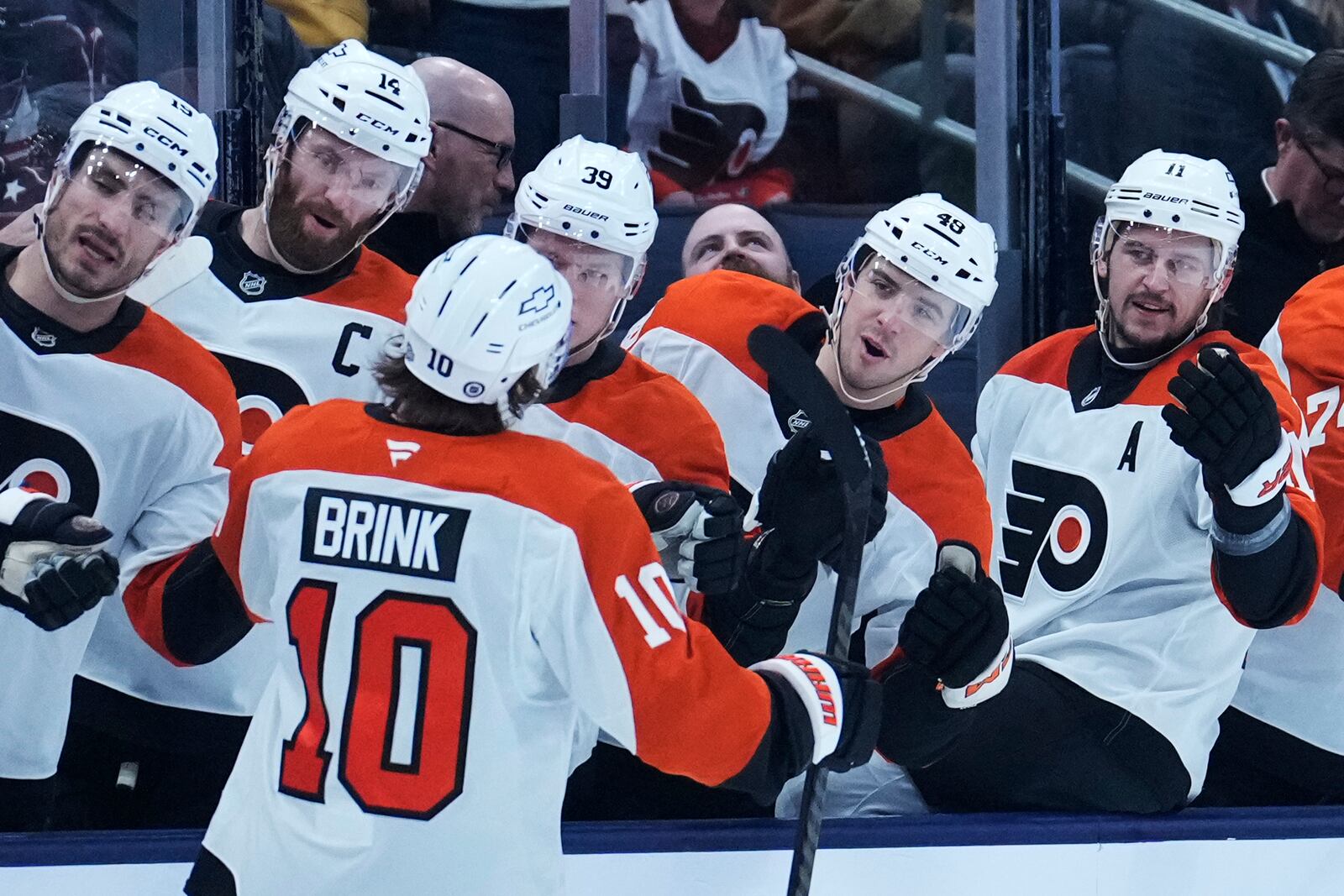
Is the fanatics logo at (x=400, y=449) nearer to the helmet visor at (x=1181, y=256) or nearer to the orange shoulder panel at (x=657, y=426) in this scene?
the orange shoulder panel at (x=657, y=426)

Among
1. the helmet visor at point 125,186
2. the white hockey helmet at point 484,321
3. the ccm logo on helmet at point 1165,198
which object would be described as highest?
the white hockey helmet at point 484,321

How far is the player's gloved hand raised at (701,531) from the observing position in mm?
2018

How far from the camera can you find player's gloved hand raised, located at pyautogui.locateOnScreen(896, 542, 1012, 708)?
209 centimetres

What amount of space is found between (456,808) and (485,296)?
1.79 ft

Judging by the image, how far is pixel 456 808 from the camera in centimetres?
163

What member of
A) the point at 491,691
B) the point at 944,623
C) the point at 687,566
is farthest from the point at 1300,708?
the point at 491,691

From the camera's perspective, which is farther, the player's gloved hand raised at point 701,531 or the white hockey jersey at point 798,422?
the white hockey jersey at point 798,422

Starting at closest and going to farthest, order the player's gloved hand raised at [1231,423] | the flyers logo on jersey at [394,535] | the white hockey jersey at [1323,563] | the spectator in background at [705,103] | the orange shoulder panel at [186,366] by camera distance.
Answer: the flyers logo on jersey at [394,535], the player's gloved hand raised at [1231,423], the orange shoulder panel at [186,366], the white hockey jersey at [1323,563], the spectator in background at [705,103]

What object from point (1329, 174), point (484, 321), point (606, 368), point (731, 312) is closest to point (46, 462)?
point (606, 368)

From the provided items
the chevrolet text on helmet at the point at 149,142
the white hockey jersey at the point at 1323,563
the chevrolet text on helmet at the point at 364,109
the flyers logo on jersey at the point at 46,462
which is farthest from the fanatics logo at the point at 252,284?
the white hockey jersey at the point at 1323,563

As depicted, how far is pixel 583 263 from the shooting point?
2338 mm

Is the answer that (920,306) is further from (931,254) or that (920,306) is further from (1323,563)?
(1323,563)

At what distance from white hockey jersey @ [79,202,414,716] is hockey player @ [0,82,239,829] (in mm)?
154

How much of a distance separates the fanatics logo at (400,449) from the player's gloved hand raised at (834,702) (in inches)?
19.5
